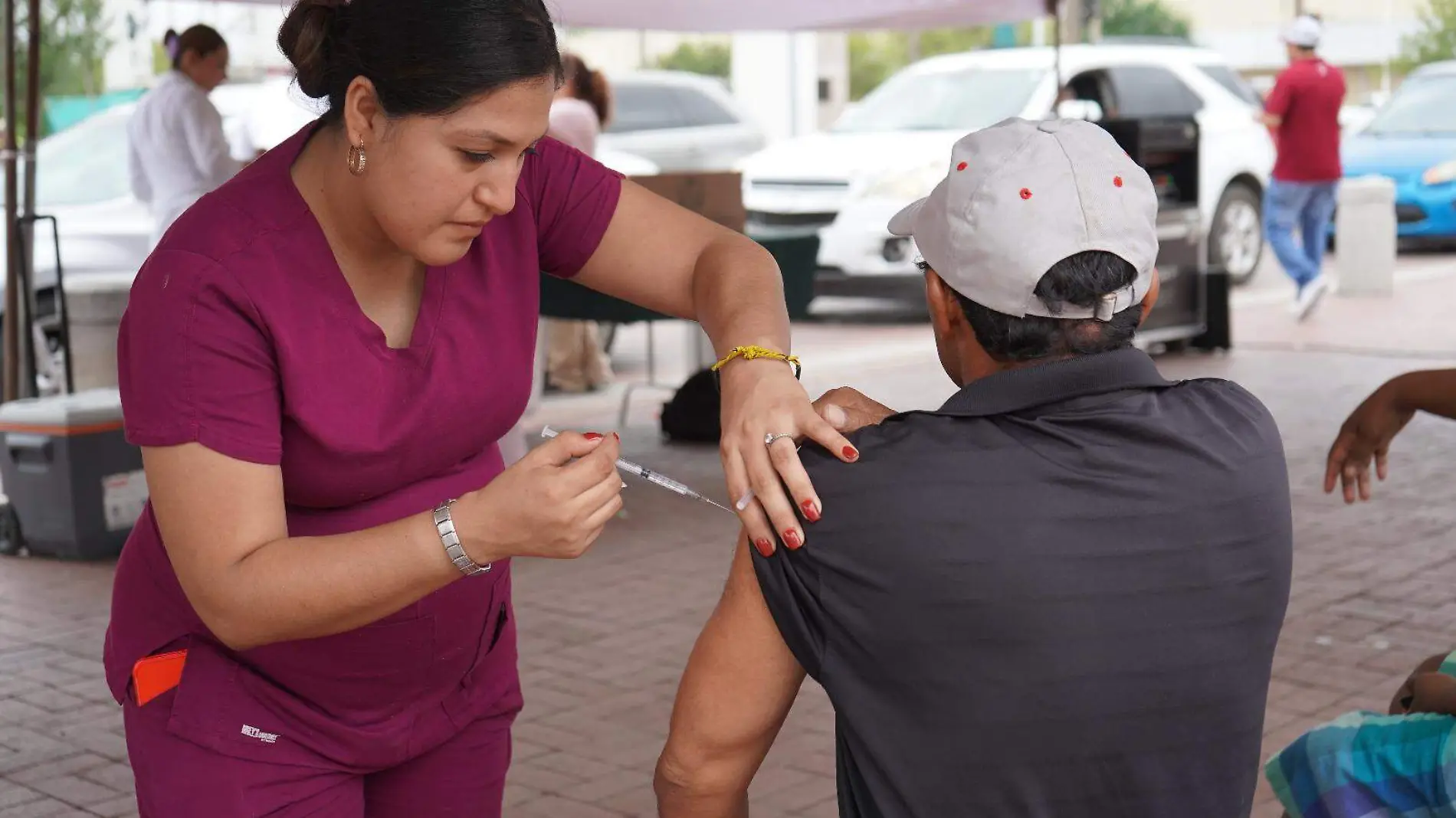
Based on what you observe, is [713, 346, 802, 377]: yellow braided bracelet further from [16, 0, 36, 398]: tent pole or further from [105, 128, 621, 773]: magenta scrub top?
[16, 0, 36, 398]: tent pole

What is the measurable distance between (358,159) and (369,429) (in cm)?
30

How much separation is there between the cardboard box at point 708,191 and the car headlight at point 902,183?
14.4 feet

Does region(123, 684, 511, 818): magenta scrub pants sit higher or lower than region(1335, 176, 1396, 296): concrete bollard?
higher

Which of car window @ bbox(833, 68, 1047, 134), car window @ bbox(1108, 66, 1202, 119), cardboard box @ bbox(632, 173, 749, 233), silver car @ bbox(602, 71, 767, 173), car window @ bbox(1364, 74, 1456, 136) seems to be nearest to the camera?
cardboard box @ bbox(632, 173, 749, 233)

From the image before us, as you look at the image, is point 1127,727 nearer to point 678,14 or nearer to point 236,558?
point 236,558

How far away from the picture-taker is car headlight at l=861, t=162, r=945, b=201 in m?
11.5

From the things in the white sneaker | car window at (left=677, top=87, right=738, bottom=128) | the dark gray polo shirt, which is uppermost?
the dark gray polo shirt

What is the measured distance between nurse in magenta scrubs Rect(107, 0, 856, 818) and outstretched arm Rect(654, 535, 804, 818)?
0.38 feet

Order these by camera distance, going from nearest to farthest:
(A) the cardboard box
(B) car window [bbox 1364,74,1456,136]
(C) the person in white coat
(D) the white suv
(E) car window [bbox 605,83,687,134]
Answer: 1. (A) the cardboard box
2. (C) the person in white coat
3. (D) the white suv
4. (E) car window [bbox 605,83,687,134]
5. (B) car window [bbox 1364,74,1456,136]

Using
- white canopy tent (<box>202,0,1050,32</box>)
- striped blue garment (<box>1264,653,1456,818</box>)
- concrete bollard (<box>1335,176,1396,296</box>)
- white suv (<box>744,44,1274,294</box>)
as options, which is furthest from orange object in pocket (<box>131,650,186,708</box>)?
concrete bollard (<box>1335,176,1396,296</box>)

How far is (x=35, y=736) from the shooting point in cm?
454

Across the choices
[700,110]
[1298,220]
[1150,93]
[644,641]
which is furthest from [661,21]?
[700,110]

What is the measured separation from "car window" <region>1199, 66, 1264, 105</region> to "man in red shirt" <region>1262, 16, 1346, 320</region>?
1.77 metres

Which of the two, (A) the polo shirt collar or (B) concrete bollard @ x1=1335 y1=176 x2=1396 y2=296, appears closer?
(A) the polo shirt collar
